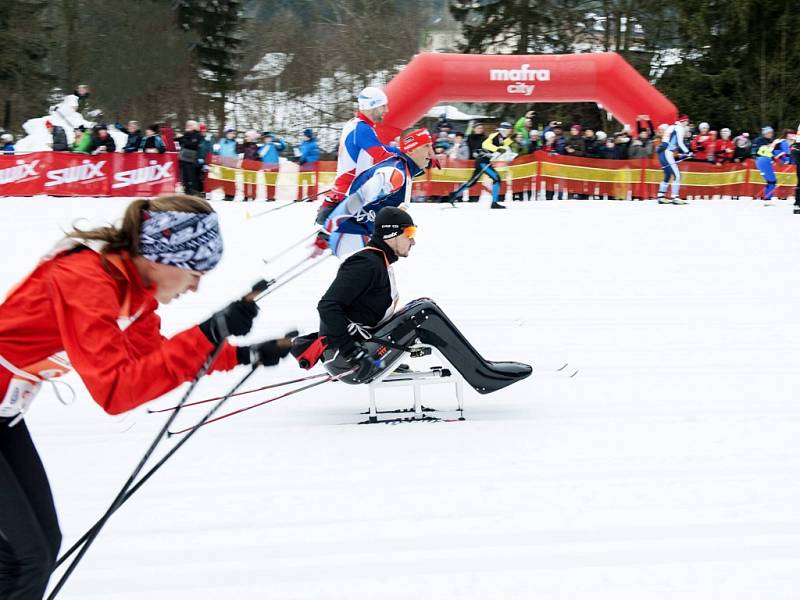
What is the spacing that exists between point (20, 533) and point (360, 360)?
8.14ft

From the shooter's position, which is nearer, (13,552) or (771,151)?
(13,552)

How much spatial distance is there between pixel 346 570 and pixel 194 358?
51.3 inches

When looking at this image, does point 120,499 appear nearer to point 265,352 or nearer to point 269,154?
point 265,352

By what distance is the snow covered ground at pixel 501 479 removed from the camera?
3184 millimetres

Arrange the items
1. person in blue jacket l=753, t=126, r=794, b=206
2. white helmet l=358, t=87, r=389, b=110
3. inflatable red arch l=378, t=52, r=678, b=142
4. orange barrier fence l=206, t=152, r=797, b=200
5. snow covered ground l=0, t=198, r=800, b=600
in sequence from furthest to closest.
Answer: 1. inflatable red arch l=378, t=52, r=678, b=142
2. orange barrier fence l=206, t=152, r=797, b=200
3. person in blue jacket l=753, t=126, r=794, b=206
4. white helmet l=358, t=87, r=389, b=110
5. snow covered ground l=0, t=198, r=800, b=600

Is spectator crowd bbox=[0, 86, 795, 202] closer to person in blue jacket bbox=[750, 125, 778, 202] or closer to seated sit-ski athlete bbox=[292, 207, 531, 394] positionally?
person in blue jacket bbox=[750, 125, 778, 202]

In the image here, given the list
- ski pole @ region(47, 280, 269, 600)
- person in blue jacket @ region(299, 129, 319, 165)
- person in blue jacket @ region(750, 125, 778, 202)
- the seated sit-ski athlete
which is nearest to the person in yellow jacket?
person in blue jacket @ region(299, 129, 319, 165)

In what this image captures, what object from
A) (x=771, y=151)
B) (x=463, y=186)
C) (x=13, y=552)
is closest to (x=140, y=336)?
(x=13, y=552)

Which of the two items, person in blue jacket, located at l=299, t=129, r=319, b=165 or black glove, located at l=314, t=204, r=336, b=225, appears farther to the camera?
person in blue jacket, located at l=299, t=129, r=319, b=165

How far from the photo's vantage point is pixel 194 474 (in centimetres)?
413

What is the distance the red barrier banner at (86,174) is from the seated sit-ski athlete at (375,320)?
11244 millimetres

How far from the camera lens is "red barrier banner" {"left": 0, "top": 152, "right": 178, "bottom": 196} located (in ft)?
49.9

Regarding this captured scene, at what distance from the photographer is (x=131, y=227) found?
2.28 m

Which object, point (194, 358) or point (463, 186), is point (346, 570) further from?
point (463, 186)
